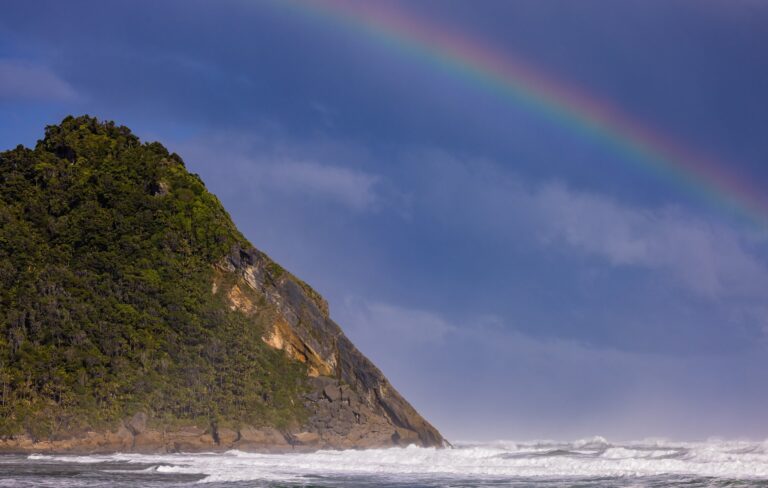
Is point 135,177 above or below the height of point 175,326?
above

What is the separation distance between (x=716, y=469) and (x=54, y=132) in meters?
68.2

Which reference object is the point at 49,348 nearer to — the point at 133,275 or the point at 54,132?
the point at 133,275

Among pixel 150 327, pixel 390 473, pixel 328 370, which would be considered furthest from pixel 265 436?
pixel 390 473

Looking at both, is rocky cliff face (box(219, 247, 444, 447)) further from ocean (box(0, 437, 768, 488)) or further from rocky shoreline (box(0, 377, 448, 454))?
ocean (box(0, 437, 768, 488))

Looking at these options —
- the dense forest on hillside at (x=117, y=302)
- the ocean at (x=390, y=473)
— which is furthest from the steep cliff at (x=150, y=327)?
the ocean at (x=390, y=473)

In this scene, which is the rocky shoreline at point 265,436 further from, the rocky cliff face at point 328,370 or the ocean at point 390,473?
the ocean at point 390,473

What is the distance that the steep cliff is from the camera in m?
55.0

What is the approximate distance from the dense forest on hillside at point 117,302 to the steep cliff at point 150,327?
114 millimetres

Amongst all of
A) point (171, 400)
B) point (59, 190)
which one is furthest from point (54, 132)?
point (171, 400)

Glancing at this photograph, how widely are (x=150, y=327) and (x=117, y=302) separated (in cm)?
344

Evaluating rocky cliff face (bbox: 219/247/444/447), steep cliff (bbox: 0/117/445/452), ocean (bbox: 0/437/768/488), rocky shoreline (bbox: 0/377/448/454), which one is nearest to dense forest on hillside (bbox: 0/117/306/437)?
steep cliff (bbox: 0/117/445/452)

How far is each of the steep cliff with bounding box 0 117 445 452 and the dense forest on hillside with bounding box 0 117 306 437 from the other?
4.5 inches

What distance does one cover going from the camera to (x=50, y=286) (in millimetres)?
60188

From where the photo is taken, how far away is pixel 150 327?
205 feet
